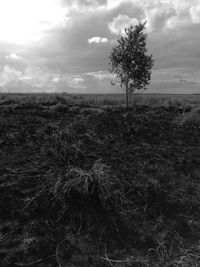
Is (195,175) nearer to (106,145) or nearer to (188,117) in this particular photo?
(106,145)

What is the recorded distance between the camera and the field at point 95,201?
11.2 ft

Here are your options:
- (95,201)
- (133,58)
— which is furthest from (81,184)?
(133,58)

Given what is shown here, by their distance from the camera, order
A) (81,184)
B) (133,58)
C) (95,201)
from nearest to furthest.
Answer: (95,201) → (81,184) → (133,58)

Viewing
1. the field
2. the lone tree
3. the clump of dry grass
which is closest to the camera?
the field

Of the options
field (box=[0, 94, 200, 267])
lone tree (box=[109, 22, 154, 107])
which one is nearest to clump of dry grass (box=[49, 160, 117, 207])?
field (box=[0, 94, 200, 267])

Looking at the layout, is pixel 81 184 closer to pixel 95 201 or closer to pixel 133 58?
pixel 95 201

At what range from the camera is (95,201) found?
13.8 feet

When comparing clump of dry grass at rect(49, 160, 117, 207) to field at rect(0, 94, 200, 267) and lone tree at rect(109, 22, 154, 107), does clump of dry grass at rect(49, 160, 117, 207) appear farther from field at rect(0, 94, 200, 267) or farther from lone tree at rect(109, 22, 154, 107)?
lone tree at rect(109, 22, 154, 107)

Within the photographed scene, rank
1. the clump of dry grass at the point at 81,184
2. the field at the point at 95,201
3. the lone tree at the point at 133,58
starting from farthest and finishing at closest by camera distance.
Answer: the lone tree at the point at 133,58 < the clump of dry grass at the point at 81,184 < the field at the point at 95,201

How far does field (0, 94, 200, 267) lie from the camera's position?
340 cm

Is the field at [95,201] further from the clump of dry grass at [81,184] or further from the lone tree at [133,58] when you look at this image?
the lone tree at [133,58]

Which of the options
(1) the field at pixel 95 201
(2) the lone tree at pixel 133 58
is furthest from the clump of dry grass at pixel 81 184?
(2) the lone tree at pixel 133 58

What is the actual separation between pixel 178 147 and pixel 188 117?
8.84ft

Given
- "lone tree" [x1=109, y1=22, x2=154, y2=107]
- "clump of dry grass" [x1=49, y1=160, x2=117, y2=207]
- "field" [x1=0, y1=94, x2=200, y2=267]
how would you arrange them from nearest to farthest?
1. "field" [x1=0, y1=94, x2=200, y2=267]
2. "clump of dry grass" [x1=49, y1=160, x2=117, y2=207]
3. "lone tree" [x1=109, y1=22, x2=154, y2=107]
